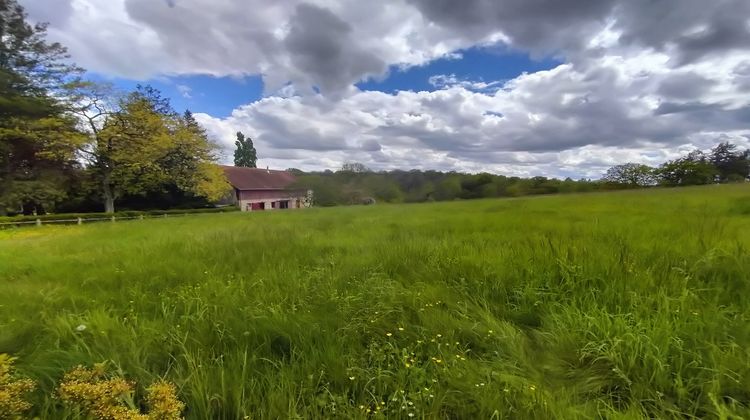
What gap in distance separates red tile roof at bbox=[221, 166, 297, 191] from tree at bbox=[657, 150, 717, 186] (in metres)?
53.2

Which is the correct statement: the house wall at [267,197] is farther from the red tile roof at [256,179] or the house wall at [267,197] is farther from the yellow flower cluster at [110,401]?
the yellow flower cluster at [110,401]

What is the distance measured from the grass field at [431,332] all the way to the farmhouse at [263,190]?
153 feet

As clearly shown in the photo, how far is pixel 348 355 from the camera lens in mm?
2453

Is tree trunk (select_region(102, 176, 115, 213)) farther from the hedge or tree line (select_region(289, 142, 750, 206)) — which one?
tree line (select_region(289, 142, 750, 206))

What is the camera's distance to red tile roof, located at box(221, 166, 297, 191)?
50.5 meters

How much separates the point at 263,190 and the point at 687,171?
60.3 m

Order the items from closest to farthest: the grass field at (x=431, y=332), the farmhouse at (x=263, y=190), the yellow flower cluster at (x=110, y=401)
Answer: the yellow flower cluster at (x=110, y=401) → the grass field at (x=431, y=332) → the farmhouse at (x=263, y=190)

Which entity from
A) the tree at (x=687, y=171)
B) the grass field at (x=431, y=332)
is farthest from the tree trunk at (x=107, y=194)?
the tree at (x=687, y=171)

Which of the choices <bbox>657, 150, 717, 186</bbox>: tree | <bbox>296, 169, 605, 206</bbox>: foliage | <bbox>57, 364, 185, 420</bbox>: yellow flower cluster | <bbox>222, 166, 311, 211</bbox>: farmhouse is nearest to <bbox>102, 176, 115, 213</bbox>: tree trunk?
<bbox>222, 166, 311, 211</bbox>: farmhouse

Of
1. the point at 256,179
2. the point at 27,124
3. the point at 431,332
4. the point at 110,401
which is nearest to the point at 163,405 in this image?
the point at 110,401

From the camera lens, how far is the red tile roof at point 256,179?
166ft

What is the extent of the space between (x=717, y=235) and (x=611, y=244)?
59.8 inches

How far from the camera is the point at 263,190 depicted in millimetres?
53688

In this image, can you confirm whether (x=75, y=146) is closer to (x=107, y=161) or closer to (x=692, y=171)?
(x=107, y=161)
